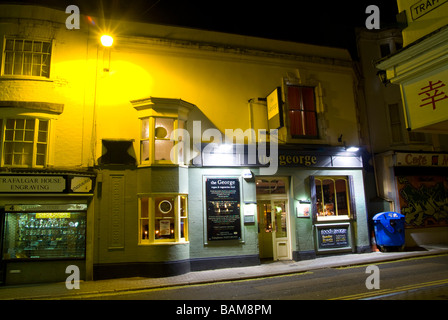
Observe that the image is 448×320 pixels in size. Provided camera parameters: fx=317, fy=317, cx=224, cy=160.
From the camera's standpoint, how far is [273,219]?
13195mm

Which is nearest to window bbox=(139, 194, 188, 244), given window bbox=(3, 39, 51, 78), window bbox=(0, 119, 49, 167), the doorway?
the doorway

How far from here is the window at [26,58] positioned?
11.2 metres

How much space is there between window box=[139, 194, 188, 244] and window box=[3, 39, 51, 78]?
595 cm

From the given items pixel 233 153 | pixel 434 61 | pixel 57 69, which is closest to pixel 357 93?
pixel 233 153

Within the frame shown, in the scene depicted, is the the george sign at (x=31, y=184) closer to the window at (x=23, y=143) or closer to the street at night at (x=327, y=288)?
the window at (x=23, y=143)

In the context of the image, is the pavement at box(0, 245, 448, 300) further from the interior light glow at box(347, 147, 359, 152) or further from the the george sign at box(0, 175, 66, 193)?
the interior light glow at box(347, 147, 359, 152)

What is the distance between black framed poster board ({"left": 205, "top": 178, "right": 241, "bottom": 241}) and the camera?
11.7 m

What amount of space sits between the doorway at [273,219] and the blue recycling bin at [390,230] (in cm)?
392

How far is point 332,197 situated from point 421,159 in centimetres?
504

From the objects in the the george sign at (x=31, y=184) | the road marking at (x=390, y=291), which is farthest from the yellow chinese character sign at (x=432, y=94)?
the the george sign at (x=31, y=184)

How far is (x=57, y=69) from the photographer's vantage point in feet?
37.3

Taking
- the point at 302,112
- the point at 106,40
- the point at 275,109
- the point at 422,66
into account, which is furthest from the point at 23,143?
the point at 422,66
